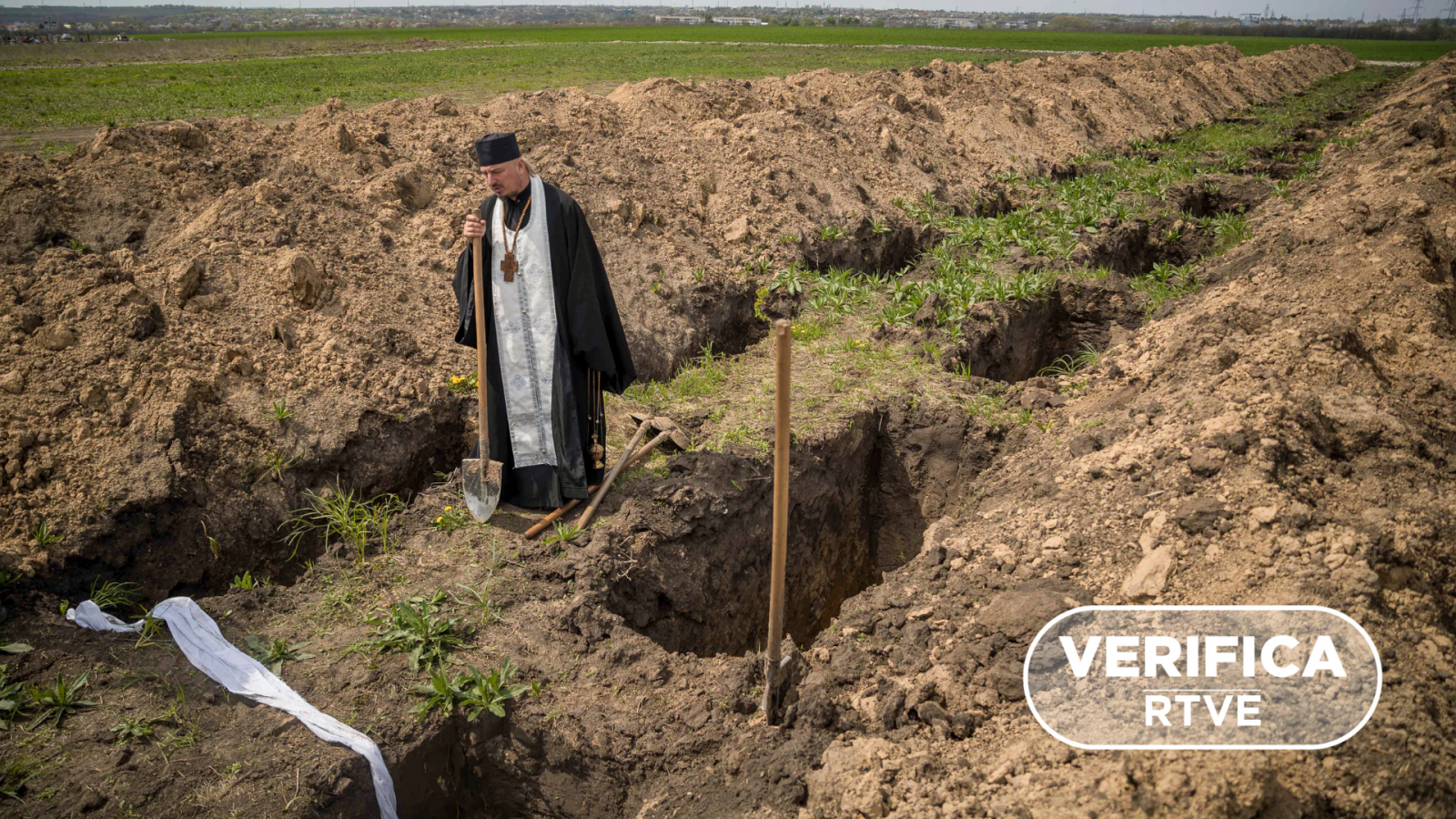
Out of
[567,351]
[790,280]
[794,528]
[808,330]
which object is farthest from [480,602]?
[790,280]

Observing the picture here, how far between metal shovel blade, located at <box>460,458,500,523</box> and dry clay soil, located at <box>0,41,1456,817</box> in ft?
0.51

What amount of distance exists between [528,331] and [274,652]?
5.77ft

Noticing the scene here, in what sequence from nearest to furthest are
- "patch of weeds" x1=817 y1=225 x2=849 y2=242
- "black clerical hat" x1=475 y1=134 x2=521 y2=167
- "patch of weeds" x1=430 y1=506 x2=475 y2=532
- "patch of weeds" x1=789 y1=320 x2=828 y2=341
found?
"black clerical hat" x1=475 y1=134 x2=521 y2=167 < "patch of weeds" x1=430 y1=506 x2=475 y2=532 < "patch of weeds" x1=789 y1=320 x2=828 y2=341 < "patch of weeds" x1=817 y1=225 x2=849 y2=242

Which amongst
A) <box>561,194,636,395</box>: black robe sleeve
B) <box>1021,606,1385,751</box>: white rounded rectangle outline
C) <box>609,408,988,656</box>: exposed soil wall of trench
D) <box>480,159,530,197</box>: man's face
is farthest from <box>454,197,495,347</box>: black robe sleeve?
<box>1021,606,1385,751</box>: white rounded rectangle outline

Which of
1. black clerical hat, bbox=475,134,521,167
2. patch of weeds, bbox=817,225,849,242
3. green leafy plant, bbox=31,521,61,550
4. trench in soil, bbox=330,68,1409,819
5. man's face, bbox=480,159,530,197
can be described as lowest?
trench in soil, bbox=330,68,1409,819

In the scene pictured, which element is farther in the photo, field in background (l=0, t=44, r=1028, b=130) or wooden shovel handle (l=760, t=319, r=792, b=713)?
field in background (l=0, t=44, r=1028, b=130)

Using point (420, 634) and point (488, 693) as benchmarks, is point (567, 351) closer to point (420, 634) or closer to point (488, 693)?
point (420, 634)

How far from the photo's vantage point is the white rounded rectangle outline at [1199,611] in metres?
2.31

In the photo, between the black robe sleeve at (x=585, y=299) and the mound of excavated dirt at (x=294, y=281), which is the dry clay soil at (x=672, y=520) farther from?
the black robe sleeve at (x=585, y=299)

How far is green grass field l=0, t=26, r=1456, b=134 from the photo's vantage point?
12.5 m

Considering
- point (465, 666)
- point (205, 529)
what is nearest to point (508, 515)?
point (465, 666)

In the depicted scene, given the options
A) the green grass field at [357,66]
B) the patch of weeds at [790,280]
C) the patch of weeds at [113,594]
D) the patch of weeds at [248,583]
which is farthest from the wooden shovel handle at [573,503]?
the green grass field at [357,66]

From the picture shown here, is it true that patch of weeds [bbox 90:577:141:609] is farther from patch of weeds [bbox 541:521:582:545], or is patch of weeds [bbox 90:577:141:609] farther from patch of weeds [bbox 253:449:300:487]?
patch of weeds [bbox 541:521:582:545]

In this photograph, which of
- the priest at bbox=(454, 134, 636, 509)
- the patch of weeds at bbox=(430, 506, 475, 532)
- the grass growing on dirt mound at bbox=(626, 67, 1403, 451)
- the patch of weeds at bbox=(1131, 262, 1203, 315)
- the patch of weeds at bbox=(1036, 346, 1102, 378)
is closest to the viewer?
the priest at bbox=(454, 134, 636, 509)
